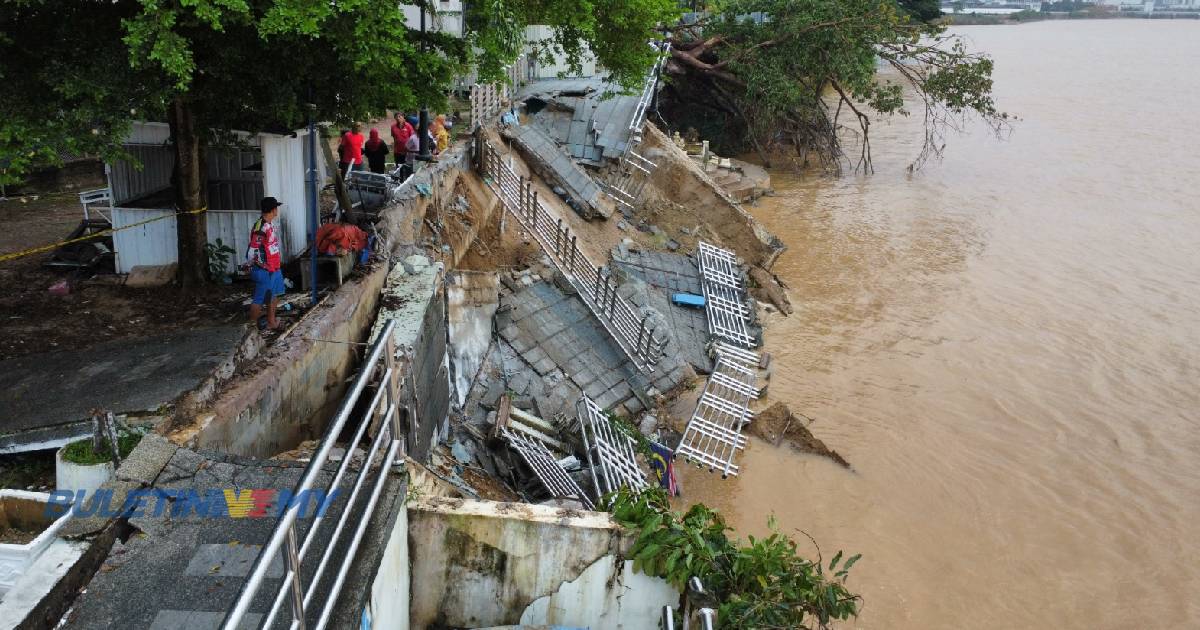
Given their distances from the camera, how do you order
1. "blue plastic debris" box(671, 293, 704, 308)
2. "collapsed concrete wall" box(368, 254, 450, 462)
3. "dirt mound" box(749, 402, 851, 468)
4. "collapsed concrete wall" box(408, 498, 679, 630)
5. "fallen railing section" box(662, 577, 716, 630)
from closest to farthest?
"fallen railing section" box(662, 577, 716, 630), "collapsed concrete wall" box(408, 498, 679, 630), "collapsed concrete wall" box(368, 254, 450, 462), "dirt mound" box(749, 402, 851, 468), "blue plastic debris" box(671, 293, 704, 308)

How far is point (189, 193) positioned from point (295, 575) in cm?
608

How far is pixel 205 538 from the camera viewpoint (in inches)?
143

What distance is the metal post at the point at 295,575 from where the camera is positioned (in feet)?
8.70

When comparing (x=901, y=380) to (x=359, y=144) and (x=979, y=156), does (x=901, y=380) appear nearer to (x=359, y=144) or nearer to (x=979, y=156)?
(x=359, y=144)

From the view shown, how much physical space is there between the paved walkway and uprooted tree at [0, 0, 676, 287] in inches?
54.7

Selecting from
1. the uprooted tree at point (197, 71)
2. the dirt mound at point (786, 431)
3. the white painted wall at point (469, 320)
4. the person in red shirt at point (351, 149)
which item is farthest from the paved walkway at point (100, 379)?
the dirt mound at point (786, 431)

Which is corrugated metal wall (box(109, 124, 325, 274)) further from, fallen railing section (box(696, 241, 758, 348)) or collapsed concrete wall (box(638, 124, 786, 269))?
collapsed concrete wall (box(638, 124, 786, 269))

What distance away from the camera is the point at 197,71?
6.64 metres

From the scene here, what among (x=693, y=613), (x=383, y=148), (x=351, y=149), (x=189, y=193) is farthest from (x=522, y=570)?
(x=383, y=148)

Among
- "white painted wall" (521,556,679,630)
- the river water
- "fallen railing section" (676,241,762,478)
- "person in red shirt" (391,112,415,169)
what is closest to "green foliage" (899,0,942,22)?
the river water

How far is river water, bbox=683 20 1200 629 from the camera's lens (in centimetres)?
977

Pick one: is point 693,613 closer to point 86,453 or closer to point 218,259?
point 86,453

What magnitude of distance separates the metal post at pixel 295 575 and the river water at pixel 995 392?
7.56 meters

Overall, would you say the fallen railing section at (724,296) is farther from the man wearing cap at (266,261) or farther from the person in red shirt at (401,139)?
the man wearing cap at (266,261)
